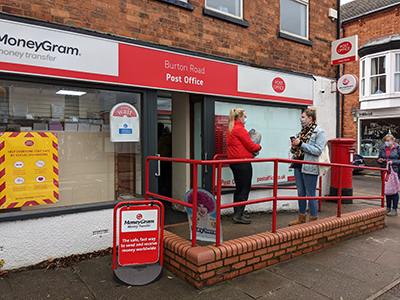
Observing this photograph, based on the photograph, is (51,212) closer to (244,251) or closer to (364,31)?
(244,251)

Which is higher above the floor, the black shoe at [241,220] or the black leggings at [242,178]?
the black leggings at [242,178]

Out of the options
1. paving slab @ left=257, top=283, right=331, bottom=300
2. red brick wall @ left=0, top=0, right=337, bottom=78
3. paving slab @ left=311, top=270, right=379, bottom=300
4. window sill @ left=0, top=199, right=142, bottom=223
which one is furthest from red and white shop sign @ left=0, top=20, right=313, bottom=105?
paving slab @ left=311, top=270, right=379, bottom=300

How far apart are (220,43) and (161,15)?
120 cm

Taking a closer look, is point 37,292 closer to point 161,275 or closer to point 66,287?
point 66,287

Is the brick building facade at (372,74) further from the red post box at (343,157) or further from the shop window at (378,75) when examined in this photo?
the red post box at (343,157)

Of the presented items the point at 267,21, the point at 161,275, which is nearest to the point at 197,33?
the point at 267,21

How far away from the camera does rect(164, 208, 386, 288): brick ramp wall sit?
323 centimetres

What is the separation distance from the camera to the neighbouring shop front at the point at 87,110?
3664mm

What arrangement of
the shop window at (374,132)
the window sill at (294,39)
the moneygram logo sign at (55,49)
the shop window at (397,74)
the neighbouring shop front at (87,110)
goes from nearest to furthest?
the moneygram logo sign at (55,49) → the neighbouring shop front at (87,110) → the window sill at (294,39) → the shop window at (397,74) → the shop window at (374,132)

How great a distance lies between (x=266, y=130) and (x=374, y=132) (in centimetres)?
1354

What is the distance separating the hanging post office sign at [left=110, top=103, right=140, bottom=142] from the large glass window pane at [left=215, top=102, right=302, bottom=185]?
5.22 feet

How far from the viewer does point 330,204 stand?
7055mm

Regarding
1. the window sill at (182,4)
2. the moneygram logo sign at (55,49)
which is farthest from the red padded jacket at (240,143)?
the window sill at (182,4)

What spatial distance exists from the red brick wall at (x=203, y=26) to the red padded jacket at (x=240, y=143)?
1528 millimetres
